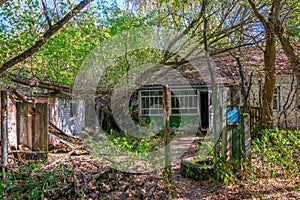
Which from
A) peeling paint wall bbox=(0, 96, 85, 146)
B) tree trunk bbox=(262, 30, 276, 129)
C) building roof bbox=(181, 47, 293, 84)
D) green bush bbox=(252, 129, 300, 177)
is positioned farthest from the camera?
building roof bbox=(181, 47, 293, 84)

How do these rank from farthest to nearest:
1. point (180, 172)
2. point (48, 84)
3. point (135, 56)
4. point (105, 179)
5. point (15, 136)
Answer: point (135, 56) → point (48, 84) → point (15, 136) → point (180, 172) → point (105, 179)

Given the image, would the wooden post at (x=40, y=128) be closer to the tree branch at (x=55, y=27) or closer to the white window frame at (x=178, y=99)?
the tree branch at (x=55, y=27)

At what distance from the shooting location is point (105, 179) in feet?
15.4

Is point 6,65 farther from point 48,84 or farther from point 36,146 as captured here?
point 48,84

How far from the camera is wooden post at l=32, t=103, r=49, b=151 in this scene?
6.54 meters

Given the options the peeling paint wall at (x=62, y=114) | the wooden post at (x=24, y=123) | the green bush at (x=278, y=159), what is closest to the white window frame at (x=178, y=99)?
the peeling paint wall at (x=62, y=114)

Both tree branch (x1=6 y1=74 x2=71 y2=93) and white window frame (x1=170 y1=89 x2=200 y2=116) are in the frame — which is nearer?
tree branch (x1=6 y1=74 x2=71 y2=93)

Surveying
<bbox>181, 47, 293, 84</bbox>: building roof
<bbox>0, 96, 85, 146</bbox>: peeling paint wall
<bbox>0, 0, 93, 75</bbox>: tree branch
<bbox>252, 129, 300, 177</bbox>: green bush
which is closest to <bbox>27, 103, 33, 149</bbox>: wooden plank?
<bbox>0, 96, 85, 146</bbox>: peeling paint wall

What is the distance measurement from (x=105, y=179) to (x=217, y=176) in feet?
6.38

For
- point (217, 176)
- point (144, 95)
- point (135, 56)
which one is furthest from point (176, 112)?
point (217, 176)

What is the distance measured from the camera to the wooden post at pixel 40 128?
258 inches

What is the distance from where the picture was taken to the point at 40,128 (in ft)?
21.5

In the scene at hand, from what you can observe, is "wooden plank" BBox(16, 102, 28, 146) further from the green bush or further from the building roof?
the building roof

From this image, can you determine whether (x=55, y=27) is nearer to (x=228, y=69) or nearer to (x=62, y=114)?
(x=62, y=114)
